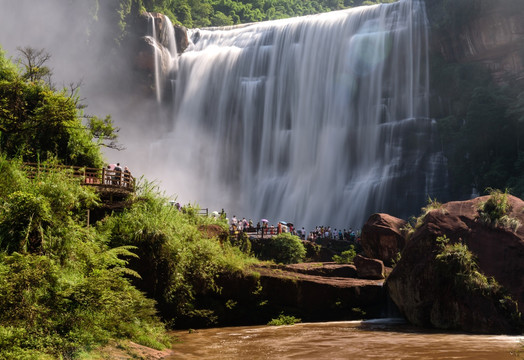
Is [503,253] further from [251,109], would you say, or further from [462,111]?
[251,109]

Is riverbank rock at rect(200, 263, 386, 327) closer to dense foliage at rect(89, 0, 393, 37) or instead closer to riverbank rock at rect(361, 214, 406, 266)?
riverbank rock at rect(361, 214, 406, 266)

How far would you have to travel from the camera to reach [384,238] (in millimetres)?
21984

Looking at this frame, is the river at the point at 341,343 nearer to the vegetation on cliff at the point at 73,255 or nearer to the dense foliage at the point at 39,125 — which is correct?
the vegetation on cliff at the point at 73,255

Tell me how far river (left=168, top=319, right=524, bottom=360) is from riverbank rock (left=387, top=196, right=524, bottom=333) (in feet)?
2.04

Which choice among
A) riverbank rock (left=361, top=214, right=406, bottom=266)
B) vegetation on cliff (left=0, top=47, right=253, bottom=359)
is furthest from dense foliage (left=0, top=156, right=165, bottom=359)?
riverbank rock (left=361, top=214, right=406, bottom=266)

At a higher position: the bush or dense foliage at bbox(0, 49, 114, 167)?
dense foliage at bbox(0, 49, 114, 167)

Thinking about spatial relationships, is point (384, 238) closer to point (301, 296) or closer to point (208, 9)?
point (301, 296)

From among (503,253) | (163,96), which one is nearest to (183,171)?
(163,96)

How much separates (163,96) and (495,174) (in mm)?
31192

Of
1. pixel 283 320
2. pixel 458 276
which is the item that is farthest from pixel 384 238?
pixel 458 276

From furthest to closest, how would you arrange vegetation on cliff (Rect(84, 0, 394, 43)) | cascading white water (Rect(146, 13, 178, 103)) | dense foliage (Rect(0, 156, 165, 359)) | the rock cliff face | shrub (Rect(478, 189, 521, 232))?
vegetation on cliff (Rect(84, 0, 394, 43)), cascading white water (Rect(146, 13, 178, 103)), the rock cliff face, shrub (Rect(478, 189, 521, 232)), dense foliage (Rect(0, 156, 165, 359))

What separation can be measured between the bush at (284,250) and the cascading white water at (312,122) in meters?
13.9

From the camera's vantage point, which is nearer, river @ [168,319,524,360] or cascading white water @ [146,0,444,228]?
river @ [168,319,524,360]

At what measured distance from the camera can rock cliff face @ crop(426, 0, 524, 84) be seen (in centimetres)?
3816
